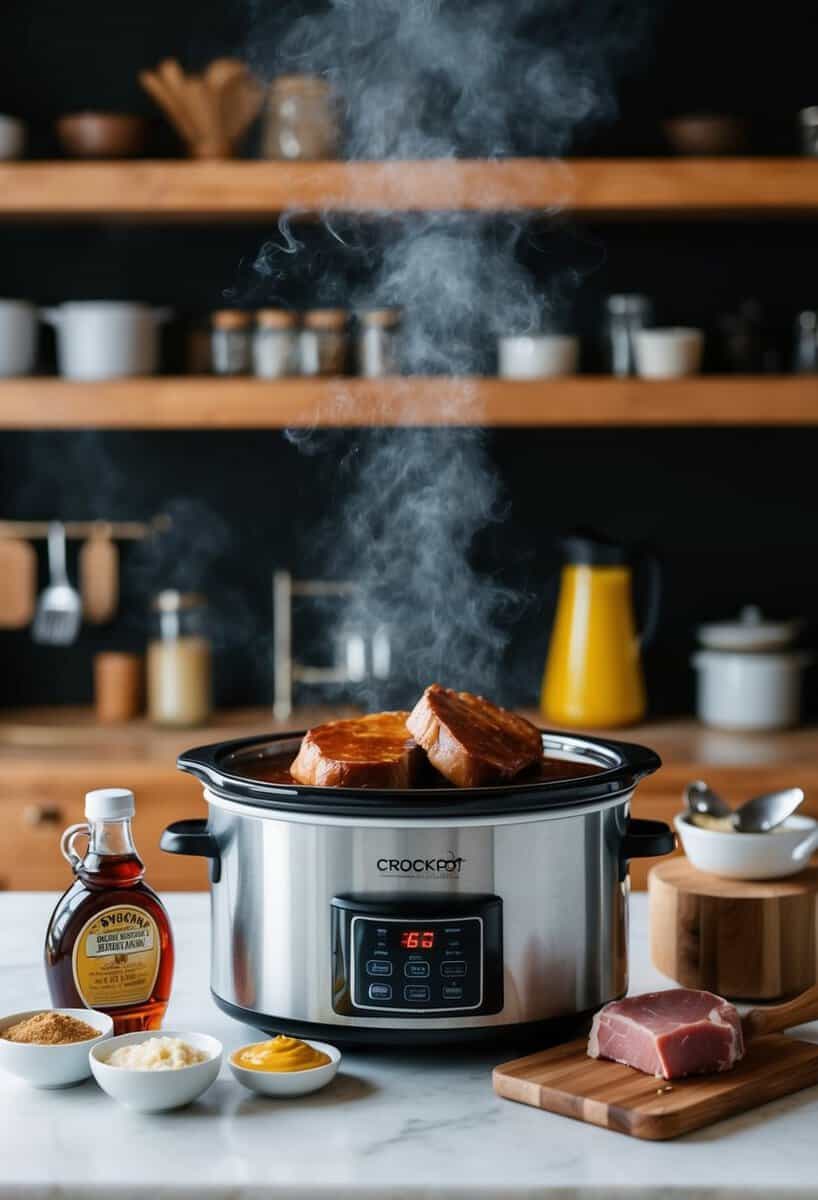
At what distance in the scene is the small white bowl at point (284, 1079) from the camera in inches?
48.1

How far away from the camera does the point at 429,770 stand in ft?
4.80

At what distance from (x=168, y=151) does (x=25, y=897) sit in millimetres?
2192

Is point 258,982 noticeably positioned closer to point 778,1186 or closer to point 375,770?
point 375,770

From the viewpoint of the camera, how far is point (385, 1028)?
4.30ft

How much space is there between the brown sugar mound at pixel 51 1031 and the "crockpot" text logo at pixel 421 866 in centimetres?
27

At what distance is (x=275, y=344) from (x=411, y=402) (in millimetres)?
331

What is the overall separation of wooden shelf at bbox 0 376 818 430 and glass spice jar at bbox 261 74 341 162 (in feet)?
1.55

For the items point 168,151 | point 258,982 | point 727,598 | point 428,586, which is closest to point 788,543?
point 727,598

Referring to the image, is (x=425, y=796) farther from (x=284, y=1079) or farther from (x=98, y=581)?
(x=98, y=581)

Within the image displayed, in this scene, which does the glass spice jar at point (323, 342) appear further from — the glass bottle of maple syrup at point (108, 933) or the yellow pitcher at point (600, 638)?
the glass bottle of maple syrup at point (108, 933)

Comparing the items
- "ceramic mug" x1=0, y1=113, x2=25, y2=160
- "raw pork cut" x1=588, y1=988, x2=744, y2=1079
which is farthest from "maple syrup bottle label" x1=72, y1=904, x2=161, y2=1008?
"ceramic mug" x1=0, y1=113, x2=25, y2=160

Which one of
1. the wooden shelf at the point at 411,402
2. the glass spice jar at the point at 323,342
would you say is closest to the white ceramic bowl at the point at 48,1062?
the wooden shelf at the point at 411,402

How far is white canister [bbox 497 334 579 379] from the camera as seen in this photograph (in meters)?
3.30

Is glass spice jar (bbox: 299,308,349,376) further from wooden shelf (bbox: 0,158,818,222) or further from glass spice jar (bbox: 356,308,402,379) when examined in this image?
wooden shelf (bbox: 0,158,818,222)
